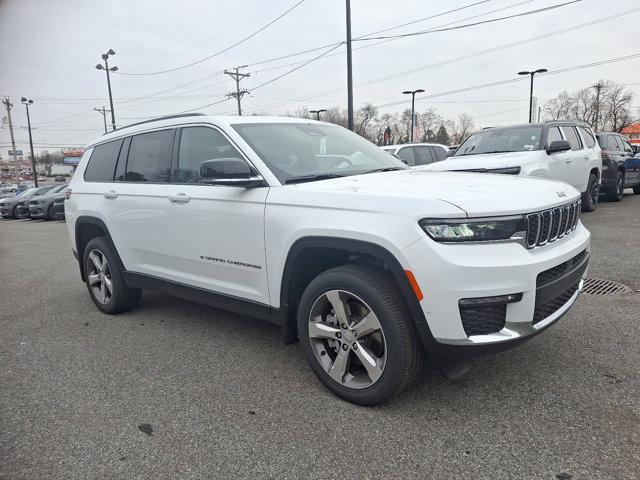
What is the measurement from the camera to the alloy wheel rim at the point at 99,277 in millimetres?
4961

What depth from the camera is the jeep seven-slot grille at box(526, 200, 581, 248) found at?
2629mm

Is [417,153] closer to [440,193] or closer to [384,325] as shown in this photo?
[440,193]

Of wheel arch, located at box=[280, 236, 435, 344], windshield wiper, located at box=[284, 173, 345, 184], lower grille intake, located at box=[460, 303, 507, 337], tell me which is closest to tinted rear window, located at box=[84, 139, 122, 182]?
windshield wiper, located at box=[284, 173, 345, 184]

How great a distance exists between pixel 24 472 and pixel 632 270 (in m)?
6.13

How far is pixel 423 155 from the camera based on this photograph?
13.0 m

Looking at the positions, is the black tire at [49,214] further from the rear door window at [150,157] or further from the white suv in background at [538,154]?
the rear door window at [150,157]

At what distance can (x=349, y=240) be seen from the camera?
9.05 ft

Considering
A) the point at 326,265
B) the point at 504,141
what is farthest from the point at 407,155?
the point at 326,265

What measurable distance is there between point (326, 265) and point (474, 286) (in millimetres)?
1109

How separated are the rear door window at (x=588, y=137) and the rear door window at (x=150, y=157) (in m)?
8.98

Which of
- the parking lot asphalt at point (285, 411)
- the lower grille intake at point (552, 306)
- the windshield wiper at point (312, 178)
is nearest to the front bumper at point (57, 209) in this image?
the parking lot asphalt at point (285, 411)

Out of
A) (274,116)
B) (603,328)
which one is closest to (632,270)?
(603,328)

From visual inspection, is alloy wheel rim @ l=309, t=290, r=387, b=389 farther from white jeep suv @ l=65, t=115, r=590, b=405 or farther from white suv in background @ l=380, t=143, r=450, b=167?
white suv in background @ l=380, t=143, r=450, b=167

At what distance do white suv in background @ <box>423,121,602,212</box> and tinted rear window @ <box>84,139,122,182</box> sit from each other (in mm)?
4279
